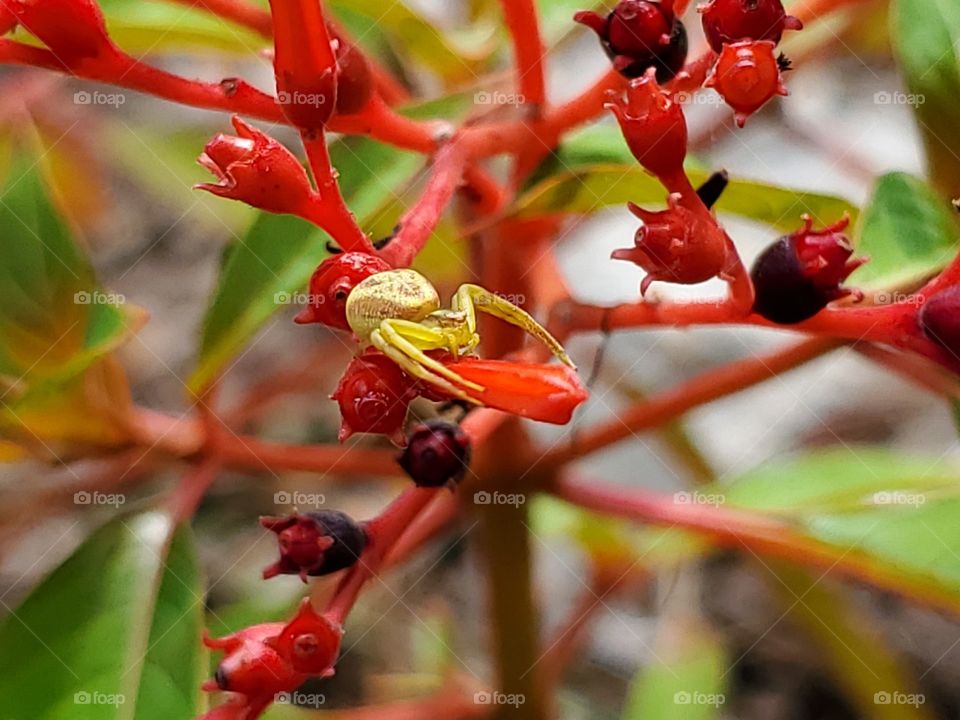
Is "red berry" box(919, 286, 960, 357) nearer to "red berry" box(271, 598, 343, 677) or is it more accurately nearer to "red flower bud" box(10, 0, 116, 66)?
"red berry" box(271, 598, 343, 677)

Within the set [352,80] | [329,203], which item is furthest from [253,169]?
[352,80]

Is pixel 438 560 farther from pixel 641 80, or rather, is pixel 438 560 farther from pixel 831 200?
pixel 641 80

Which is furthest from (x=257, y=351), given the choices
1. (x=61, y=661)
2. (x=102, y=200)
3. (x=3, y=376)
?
(x=61, y=661)

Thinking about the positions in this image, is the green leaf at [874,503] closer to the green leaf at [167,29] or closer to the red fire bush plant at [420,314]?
the red fire bush plant at [420,314]

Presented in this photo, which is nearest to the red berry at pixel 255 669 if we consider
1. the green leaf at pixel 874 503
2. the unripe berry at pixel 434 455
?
the unripe berry at pixel 434 455

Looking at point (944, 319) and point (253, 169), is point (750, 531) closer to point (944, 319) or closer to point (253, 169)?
point (944, 319)
